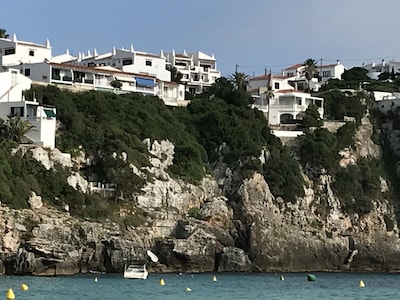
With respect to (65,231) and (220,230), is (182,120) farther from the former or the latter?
(65,231)

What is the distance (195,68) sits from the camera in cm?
12088

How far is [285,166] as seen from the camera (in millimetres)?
Result: 83562

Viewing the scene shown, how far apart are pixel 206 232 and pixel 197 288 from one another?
690 inches

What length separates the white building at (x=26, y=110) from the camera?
→ 70.2 meters

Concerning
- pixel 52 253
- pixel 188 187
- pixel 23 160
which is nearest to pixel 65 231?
pixel 52 253

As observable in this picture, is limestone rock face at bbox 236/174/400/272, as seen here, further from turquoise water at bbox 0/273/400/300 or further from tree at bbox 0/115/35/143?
tree at bbox 0/115/35/143

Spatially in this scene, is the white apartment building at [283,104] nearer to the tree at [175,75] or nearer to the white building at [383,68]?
the tree at [175,75]

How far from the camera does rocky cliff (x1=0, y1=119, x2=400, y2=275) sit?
61.3 m

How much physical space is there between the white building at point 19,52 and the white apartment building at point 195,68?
20119 millimetres

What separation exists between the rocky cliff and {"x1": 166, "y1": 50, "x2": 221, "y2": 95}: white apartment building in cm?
2673

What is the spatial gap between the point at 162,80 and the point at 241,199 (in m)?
22.7

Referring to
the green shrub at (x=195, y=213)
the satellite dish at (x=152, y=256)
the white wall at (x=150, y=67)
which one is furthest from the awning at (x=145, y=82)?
the satellite dish at (x=152, y=256)

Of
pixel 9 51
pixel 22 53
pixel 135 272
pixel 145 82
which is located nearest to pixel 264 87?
pixel 145 82

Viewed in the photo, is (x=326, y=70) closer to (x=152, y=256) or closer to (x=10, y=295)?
(x=152, y=256)
